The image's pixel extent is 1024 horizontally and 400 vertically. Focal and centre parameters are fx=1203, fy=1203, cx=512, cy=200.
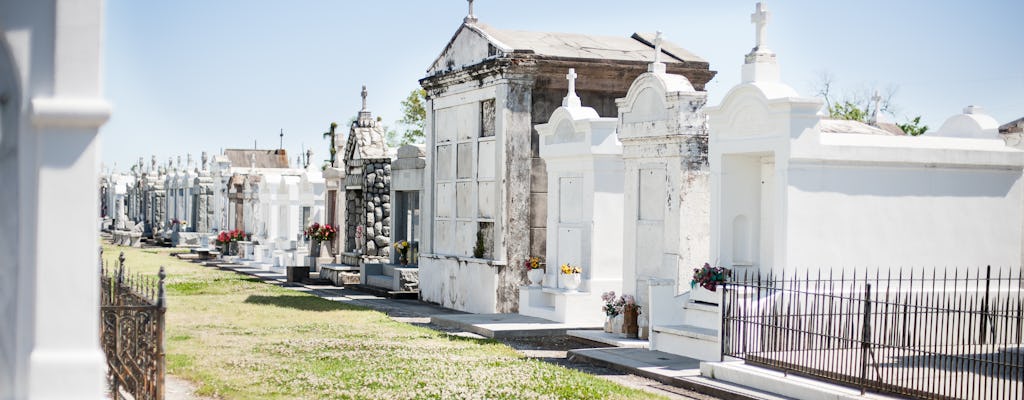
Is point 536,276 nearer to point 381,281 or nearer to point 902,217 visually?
point 902,217

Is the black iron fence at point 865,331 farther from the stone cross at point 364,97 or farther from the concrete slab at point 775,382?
the stone cross at point 364,97

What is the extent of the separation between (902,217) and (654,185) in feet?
10.1

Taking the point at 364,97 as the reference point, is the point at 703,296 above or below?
below

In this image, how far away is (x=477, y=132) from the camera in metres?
20.8

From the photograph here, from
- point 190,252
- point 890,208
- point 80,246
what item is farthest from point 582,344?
point 190,252

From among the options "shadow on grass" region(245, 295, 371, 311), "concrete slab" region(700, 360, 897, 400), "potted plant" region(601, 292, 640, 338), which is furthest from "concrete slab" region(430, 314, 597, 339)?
"concrete slab" region(700, 360, 897, 400)

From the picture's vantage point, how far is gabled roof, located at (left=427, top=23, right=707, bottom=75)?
19.8m

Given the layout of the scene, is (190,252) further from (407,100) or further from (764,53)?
(764,53)

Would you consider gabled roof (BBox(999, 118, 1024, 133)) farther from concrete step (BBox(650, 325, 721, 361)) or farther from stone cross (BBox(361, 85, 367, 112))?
stone cross (BBox(361, 85, 367, 112))

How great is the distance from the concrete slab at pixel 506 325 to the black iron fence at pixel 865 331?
3425 mm

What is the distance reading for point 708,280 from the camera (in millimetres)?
13766

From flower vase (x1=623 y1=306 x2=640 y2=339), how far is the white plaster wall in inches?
113

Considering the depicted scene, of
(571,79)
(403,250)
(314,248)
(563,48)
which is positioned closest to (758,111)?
(571,79)

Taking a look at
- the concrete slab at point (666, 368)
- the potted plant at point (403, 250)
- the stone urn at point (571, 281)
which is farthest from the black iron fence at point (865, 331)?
the potted plant at point (403, 250)
